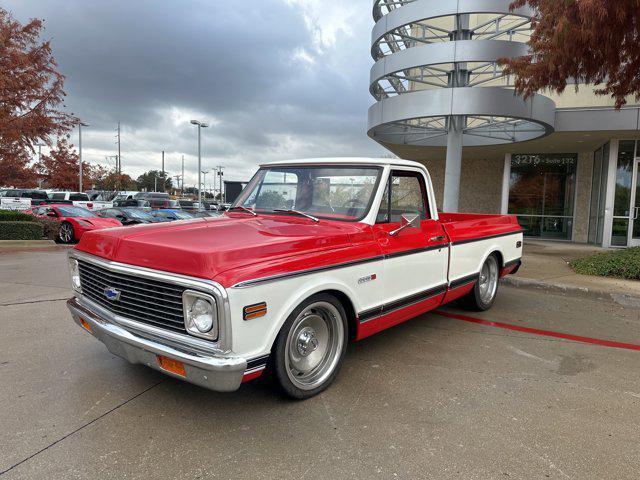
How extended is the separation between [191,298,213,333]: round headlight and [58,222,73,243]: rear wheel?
552 inches

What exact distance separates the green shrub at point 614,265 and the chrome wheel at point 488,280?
3957 mm

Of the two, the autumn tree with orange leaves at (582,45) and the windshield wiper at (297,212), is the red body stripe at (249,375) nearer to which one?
the windshield wiper at (297,212)

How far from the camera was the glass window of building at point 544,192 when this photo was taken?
1731cm

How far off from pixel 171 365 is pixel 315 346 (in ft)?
3.72

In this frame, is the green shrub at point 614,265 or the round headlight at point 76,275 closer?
the round headlight at point 76,275

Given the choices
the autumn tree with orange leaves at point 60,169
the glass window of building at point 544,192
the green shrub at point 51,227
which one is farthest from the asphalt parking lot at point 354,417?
the autumn tree with orange leaves at point 60,169

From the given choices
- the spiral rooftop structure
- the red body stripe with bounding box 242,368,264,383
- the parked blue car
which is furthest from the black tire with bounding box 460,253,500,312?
the parked blue car

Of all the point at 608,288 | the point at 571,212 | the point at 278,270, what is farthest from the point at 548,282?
the point at 571,212

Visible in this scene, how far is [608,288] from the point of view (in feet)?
Answer: 25.0

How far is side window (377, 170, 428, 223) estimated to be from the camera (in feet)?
13.7

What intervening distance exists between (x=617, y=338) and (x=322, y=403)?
157 inches

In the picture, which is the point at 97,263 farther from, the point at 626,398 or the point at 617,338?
the point at 617,338

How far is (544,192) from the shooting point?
1762 centimetres

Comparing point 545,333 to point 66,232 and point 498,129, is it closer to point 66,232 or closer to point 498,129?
point 498,129
